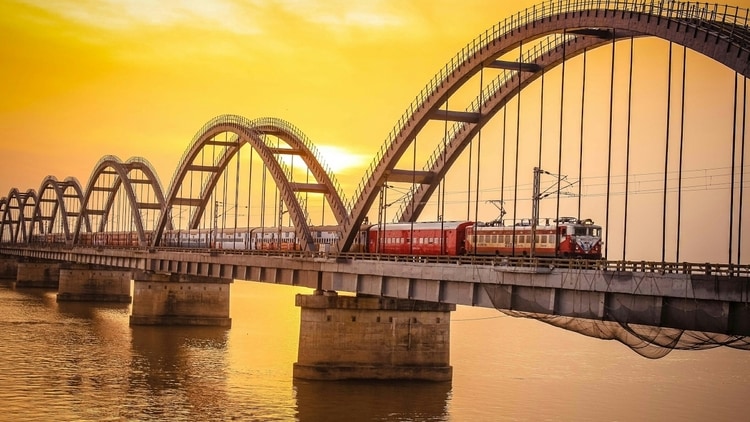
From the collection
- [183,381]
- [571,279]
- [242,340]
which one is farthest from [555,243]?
[242,340]

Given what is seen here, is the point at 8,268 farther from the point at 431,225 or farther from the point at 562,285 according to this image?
the point at 562,285

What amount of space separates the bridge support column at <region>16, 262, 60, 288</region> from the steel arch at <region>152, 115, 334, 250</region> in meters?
58.7

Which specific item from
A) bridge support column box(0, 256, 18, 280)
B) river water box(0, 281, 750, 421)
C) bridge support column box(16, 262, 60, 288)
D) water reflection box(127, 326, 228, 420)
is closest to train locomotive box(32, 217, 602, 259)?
river water box(0, 281, 750, 421)

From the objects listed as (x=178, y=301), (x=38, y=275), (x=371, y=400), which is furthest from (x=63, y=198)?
(x=371, y=400)

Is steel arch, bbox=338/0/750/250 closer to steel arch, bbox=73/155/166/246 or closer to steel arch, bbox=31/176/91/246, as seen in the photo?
steel arch, bbox=73/155/166/246

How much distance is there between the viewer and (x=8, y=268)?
7638 inches

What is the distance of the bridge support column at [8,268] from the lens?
193m

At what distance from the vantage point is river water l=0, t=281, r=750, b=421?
162ft

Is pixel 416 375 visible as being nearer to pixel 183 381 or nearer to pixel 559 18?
pixel 183 381

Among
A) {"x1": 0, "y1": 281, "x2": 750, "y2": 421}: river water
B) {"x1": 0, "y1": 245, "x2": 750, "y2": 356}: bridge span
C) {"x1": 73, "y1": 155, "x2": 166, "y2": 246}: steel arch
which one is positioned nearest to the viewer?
{"x1": 0, "y1": 245, "x2": 750, "y2": 356}: bridge span

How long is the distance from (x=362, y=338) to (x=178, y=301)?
42.0m

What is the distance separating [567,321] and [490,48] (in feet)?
50.3

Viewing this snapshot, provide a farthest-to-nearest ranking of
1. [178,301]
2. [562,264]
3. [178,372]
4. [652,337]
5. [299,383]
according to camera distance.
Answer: [178,301] < [178,372] < [299,383] < [562,264] < [652,337]

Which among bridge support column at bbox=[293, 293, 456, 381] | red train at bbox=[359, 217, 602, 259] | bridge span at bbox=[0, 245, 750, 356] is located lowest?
bridge support column at bbox=[293, 293, 456, 381]
